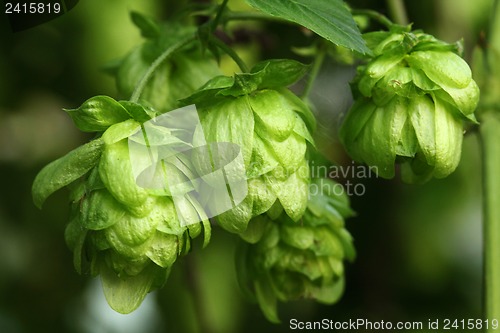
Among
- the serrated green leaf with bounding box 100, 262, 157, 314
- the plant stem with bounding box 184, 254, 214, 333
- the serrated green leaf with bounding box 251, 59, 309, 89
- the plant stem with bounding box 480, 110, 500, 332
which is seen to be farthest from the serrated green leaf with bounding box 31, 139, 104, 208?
the plant stem with bounding box 184, 254, 214, 333

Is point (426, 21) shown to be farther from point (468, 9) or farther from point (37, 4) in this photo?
point (37, 4)

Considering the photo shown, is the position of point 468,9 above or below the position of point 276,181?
above

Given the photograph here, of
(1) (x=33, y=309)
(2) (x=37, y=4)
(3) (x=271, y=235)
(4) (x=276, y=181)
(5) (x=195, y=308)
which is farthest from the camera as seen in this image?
(1) (x=33, y=309)

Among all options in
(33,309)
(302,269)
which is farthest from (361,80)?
(33,309)

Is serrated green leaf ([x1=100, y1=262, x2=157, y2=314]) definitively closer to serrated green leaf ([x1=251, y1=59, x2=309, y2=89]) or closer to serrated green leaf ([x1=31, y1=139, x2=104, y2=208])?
serrated green leaf ([x1=31, y1=139, x2=104, y2=208])

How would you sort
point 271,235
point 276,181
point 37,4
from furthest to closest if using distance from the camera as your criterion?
point 37,4
point 271,235
point 276,181

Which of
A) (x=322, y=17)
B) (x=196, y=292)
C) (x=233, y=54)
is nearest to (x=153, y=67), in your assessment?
(x=233, y=54)

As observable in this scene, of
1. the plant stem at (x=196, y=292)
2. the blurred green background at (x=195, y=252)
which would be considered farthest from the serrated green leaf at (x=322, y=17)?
the plant stem at (x=196, y=292)
